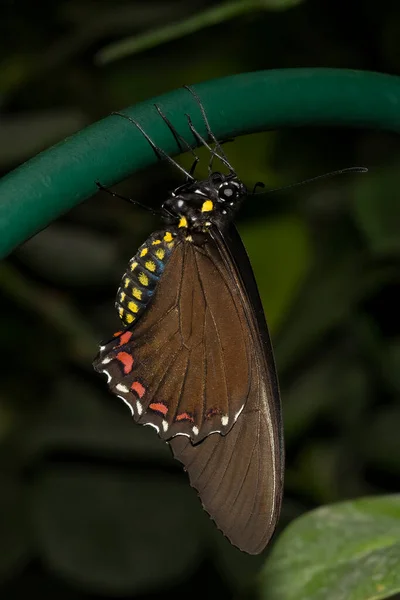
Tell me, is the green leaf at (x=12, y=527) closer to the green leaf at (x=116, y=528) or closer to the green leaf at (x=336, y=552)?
the green leaf at (x=116, y=528)

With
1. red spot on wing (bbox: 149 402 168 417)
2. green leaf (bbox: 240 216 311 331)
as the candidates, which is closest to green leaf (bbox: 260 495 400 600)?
red spot on wing (bbox: 149 402 168 417)

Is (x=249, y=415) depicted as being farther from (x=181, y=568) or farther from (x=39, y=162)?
(x=181, y=568)

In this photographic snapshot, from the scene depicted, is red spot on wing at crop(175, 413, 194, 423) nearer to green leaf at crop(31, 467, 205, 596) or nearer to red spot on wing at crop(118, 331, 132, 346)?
red spot on wing at crop(118, 331, 132, 346)

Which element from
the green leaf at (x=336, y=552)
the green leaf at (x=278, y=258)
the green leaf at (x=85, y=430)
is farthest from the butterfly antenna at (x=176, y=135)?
the green leaf at (x=85, y=430)

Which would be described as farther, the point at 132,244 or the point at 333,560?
the point at 132,244

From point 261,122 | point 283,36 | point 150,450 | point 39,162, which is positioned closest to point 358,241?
point 283,36

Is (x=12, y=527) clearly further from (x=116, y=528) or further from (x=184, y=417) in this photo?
(x=184, y=417)
